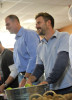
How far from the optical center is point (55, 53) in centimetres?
203

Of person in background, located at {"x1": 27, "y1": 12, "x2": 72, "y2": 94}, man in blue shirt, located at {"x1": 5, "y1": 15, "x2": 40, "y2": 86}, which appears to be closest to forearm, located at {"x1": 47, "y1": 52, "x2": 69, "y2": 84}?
person in background, located at {"x1": 27, "y1": 12, "x2": 72, "y2": 94}

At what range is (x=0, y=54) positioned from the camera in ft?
10.9

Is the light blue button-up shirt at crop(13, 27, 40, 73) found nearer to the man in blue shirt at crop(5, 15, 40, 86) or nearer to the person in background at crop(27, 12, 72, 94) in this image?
the man in blue shirt at crop(5, 15, 40, 86)

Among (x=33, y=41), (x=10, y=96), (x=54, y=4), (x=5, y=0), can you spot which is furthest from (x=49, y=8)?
(x=10, y=96)

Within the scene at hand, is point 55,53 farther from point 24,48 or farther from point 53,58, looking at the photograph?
point 24,48

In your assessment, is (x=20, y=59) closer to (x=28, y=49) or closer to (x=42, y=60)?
(x=28, y=49)

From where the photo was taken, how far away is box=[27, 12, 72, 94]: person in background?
1.83m

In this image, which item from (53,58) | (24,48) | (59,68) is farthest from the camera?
(24,48)

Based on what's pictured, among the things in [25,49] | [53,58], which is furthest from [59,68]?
[25,49]

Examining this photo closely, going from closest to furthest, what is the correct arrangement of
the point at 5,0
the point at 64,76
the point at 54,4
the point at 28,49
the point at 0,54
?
the point at 64,76 → the point at 28,49 → the point at 0,54 → the point at 5,0 → the point at 54,4

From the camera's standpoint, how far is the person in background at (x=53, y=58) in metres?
1.83

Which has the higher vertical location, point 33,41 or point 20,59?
point 33,41

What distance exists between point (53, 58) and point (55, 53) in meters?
0.05

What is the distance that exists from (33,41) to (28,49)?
121 millimetres
